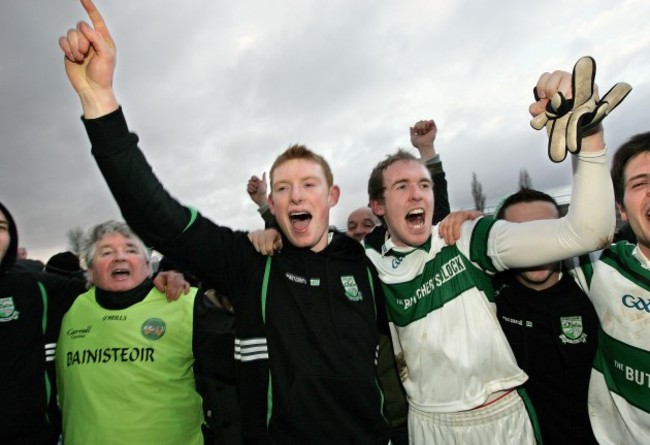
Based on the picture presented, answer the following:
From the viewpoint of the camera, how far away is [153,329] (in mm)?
2709

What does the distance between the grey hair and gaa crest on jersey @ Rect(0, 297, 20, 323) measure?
506 mm

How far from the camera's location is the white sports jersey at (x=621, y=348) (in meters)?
2.03

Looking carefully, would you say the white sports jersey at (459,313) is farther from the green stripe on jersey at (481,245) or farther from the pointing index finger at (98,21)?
the pointing index finger at (98,21)

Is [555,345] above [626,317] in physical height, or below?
below

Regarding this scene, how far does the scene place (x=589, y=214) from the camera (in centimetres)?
168

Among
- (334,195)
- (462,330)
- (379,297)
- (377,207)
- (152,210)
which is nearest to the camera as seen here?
(152,210)

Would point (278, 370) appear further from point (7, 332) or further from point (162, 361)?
point (7, 332)

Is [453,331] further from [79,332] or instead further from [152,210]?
[79,332]

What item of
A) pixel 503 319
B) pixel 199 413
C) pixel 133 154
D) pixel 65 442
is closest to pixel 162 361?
pixel 199 413

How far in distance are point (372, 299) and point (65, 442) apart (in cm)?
210

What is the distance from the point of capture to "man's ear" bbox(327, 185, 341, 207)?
2477 mm

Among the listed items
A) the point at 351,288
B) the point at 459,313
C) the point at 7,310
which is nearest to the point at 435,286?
the point at 459,313

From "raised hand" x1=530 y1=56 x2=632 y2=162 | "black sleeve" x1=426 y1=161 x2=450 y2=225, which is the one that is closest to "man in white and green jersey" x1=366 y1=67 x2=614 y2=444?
"raised hand" x1=530 y1=56 x2=632 y2=162

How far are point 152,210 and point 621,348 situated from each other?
2.34 metres
